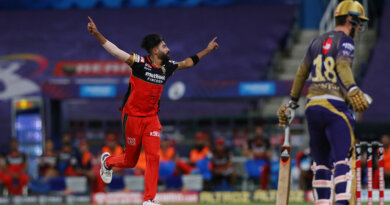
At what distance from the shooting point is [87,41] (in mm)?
26516

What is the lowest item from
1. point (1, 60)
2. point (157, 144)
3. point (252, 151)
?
point (157, 144)

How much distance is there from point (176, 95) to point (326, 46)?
11495mm

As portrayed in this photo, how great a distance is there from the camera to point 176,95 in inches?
737

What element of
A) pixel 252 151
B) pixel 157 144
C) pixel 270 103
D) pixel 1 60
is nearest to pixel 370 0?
pixel 270 103

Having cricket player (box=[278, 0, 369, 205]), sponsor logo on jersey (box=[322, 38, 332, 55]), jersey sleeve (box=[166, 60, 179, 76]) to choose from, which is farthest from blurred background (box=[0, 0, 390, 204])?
sponsor logo on jersey (box=[322, 38, 332, 55])

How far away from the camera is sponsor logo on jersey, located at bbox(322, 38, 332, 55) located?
24.0 feet

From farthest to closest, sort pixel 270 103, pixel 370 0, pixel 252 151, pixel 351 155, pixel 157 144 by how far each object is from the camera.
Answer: pixel 370 0 → pixel 270 103 → pixel 252 151 → pixel 157 144 → pixel 351 155

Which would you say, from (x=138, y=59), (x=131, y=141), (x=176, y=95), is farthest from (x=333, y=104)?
(x=176, y=95)

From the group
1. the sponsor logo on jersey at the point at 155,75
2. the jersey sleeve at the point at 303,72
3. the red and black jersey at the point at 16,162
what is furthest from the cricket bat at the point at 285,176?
the red and black jersey at the point at 16,162

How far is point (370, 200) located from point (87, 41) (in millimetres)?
19083

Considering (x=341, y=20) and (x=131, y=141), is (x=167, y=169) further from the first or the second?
(x=341, y=20)

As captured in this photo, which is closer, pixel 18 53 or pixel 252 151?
pixel 252 151

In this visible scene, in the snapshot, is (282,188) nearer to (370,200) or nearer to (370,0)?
(370,200)

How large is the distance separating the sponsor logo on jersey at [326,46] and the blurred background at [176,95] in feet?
28.5
